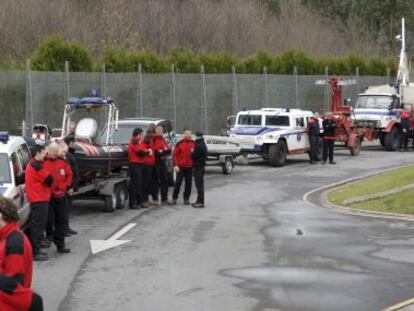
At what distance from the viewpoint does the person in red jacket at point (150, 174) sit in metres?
19.6

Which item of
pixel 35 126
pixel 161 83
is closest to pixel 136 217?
pixel 35 126

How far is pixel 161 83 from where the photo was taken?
34875 millimetres

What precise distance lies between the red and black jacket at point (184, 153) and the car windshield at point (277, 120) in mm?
11620

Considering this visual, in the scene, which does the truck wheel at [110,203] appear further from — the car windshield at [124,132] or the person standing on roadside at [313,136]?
the person standing on roadside at [313,136]

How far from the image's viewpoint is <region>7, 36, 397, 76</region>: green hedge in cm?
3325

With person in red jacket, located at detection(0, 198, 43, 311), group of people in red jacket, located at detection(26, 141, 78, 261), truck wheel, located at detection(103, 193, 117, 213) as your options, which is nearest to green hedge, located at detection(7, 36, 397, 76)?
truck wheel, located at detection(103, 193, 117, 213)

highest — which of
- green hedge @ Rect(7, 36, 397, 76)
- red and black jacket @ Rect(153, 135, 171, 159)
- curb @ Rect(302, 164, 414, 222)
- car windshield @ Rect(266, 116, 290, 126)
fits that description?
green hedge @ Rect(7, 36, 397, 76)

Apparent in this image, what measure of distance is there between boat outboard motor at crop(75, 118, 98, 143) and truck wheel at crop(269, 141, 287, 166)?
11757mm

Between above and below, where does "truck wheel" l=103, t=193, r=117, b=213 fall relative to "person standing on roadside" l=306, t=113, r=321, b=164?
below

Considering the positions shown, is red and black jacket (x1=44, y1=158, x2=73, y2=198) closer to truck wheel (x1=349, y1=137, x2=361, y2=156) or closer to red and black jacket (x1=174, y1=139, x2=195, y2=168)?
red and black jacket (x1=174, y1=139, x2=195, y2=168)

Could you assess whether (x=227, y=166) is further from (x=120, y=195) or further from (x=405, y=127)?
(x=405, y=127)

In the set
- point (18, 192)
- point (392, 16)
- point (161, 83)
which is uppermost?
point (392, 16)

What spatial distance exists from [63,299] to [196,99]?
86.0ft

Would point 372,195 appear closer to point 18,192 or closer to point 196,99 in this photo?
point 18,192
